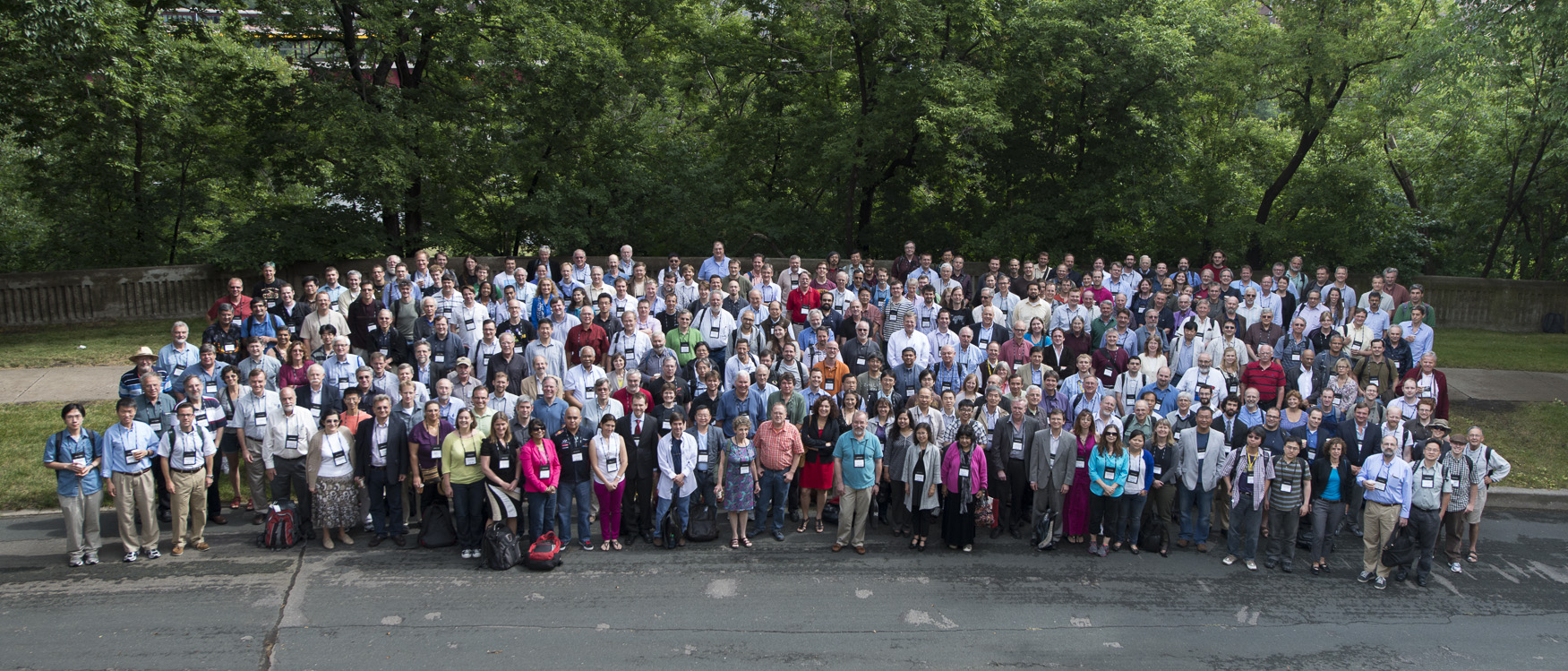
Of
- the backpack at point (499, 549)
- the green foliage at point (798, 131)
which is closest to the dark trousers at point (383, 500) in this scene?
the backpack at point (499, 549)

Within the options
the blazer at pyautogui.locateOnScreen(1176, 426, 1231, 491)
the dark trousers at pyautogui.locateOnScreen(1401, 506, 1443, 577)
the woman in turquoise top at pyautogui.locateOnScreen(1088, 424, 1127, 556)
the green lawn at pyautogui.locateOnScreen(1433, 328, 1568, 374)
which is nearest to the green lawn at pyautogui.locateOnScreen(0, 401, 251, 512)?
the woman in turquoise top at pyautogui.locateOnScreen(1088, 424, 1127, 556)

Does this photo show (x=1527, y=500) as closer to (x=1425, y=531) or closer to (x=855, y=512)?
(x=1425, y=531)

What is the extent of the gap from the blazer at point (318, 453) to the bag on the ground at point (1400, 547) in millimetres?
9551

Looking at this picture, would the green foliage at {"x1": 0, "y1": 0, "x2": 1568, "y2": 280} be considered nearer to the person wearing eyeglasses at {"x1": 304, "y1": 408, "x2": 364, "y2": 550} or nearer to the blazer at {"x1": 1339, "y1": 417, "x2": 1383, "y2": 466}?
the blazer at {"x1": 1339, "y1": 417, "x2": 1383, "y2": 466}

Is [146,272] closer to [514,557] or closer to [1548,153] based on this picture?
[514,557]

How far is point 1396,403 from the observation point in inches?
389

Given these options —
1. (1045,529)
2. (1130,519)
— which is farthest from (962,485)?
(1130,519)

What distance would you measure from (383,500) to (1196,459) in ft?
26.2

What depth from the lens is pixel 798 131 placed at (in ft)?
60.5

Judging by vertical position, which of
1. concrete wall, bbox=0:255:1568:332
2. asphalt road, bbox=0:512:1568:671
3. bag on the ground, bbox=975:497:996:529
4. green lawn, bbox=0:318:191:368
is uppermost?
concrete wall, bbox=0:255:1568:332

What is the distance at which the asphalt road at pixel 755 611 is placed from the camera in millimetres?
7348

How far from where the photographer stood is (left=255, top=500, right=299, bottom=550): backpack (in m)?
9.09

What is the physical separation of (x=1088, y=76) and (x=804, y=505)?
9558mm

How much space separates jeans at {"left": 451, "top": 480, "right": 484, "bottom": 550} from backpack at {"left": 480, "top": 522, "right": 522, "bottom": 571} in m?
0.24
